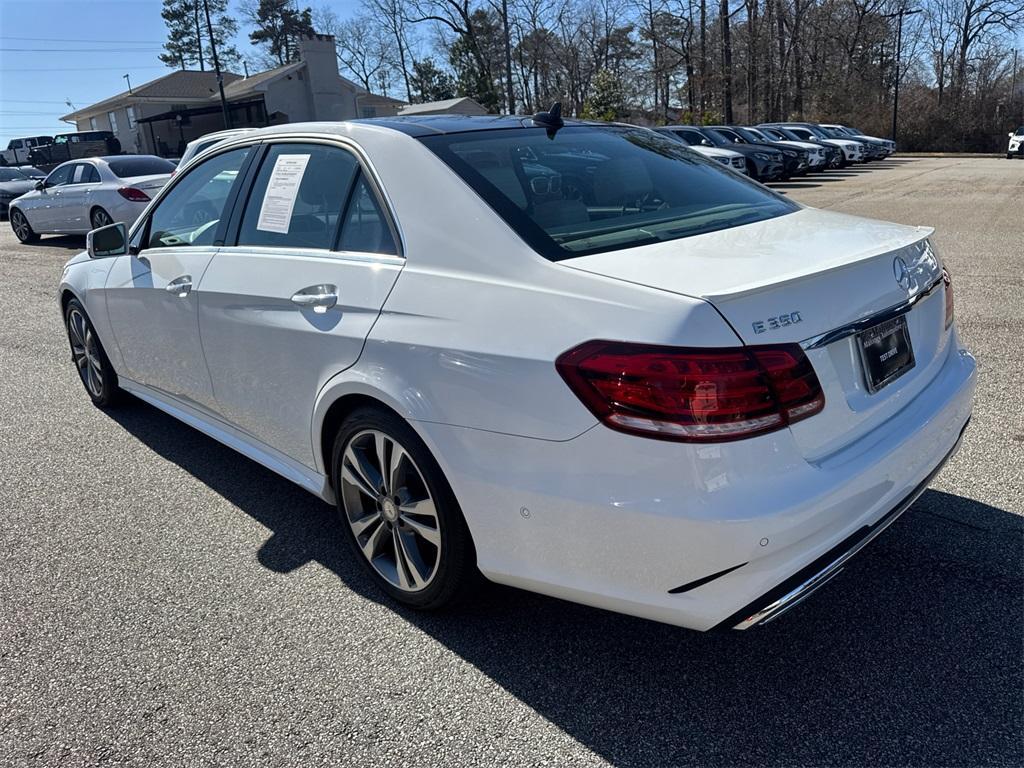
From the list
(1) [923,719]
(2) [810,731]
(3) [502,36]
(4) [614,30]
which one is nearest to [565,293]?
(2) [810,731]

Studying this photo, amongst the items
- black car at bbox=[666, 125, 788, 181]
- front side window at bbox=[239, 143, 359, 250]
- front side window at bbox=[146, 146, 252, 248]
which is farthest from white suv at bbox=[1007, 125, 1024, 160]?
front side window at bbox=[239, 143, 359, 250]

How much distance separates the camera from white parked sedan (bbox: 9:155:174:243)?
13.0 meters

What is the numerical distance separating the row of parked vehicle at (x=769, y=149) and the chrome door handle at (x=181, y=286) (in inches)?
698

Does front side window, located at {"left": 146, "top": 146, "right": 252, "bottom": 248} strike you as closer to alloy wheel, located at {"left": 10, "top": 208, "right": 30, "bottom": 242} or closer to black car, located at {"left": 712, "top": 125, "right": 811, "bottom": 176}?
alloy wheel, located at {"left": 10, "top": 208, "right": 30, "bottom": 242}

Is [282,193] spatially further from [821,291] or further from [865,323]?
[865,323]

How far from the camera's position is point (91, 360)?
5.37 meters

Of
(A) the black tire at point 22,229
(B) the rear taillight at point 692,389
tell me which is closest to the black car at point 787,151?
(A) the black tire at point 22,229

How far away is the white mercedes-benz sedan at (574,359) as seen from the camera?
6.73 ft

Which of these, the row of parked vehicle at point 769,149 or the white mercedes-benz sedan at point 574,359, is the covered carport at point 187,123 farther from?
the white mercedes-benz sedan at point 574,359

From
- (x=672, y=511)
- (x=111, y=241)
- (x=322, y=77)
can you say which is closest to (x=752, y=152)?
(x=111, y=241)

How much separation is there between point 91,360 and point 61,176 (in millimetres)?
11420

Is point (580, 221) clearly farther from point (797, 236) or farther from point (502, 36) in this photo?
point (502, 36)

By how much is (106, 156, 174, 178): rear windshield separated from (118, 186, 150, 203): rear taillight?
1.96 ft

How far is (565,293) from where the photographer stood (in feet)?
7.32
